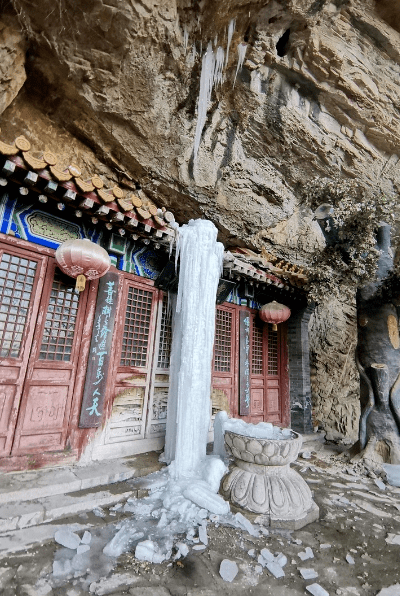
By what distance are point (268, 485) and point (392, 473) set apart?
124 inches

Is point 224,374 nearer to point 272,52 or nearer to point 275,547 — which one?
point 275,547

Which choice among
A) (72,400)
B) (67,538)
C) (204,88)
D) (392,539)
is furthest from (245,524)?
(204,88)

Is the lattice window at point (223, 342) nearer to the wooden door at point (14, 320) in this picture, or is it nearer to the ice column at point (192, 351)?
the ice column at point (192, 351)

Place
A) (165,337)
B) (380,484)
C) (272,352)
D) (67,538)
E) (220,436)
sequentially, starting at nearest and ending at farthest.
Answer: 1. (67,538)
2. (380,484)
3. (220,436)
4. (165,337)
5. (272,352)

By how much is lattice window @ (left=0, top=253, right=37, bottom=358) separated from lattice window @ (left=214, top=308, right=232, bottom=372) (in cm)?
422

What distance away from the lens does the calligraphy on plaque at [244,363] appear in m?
7.28

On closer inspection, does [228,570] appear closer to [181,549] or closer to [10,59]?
[181,549]

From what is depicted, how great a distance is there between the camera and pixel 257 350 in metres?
8.15

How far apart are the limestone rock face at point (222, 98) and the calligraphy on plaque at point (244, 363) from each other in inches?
134

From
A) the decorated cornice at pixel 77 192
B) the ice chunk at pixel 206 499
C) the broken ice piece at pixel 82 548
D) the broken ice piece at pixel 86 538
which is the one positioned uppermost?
the decorated cornice at pixel 77 192

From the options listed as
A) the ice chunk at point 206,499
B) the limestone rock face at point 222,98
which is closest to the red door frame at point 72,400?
the ice chunk at point 206,499

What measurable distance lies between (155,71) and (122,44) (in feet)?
2.78

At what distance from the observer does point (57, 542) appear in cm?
286

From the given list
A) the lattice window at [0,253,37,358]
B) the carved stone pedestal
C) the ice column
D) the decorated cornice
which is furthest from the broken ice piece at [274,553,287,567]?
the decorated cornice
